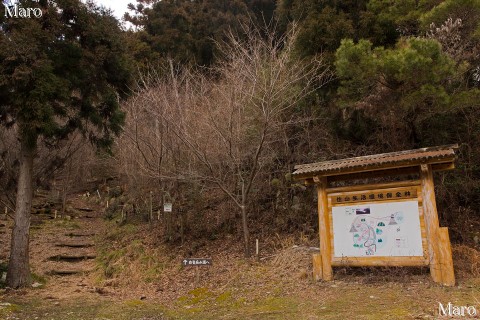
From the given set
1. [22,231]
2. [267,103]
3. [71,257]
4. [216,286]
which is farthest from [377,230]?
[71,257]

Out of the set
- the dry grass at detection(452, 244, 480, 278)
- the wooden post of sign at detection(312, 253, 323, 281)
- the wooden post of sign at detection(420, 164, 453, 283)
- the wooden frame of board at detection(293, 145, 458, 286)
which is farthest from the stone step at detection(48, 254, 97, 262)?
the dry grass at detection(452, 244, 480, 278)

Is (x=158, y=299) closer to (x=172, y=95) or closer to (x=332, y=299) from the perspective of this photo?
(x=332, y=299)

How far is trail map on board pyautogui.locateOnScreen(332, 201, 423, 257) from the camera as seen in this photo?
24.5 feet

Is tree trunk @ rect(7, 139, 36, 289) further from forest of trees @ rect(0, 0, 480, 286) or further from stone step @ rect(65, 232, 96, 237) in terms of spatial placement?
stone step @ rect(65, 232, 96, 237)

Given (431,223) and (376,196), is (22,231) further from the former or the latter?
(431,223)

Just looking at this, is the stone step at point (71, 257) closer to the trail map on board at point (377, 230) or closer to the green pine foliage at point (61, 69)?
the green pine foliage at point (61, 69)

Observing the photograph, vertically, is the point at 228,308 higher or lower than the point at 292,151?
lower

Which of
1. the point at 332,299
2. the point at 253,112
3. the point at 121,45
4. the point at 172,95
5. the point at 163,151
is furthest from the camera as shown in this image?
the point at 163,151

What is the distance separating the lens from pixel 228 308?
7.31 metres

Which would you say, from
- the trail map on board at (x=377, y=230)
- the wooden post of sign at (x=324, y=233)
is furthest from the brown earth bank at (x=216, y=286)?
the trail map on board at (x=377, y=230)

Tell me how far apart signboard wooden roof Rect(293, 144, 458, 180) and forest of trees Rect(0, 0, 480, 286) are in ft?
4.72

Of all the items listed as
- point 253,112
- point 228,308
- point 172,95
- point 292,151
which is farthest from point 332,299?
point 172,95

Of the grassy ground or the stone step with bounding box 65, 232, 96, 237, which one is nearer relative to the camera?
the grassy ground

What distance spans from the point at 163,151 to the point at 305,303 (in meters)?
8.00
